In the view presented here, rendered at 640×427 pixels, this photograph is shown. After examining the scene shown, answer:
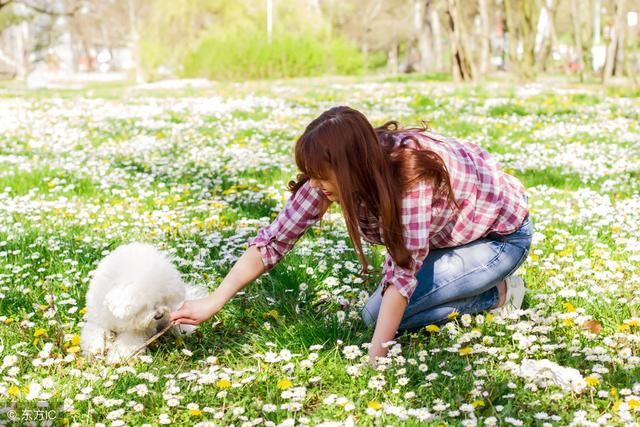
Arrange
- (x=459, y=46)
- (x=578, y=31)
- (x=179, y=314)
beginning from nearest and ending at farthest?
(x=179, y=314) → (x=459, y=46) → (x=578, y=31)

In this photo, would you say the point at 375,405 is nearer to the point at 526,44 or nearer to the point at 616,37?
the point at 616,37

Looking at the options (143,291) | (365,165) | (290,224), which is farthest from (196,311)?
(365,165)

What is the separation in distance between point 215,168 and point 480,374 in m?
4.56

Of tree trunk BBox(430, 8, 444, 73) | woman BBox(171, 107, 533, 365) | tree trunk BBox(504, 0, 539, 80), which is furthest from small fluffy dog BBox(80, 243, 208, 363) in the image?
tree trunk BBox(430, 8, 444, 73)

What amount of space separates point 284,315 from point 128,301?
0.82 metres

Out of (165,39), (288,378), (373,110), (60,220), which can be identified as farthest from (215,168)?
(165,39)

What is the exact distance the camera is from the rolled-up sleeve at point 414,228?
290 centimetres

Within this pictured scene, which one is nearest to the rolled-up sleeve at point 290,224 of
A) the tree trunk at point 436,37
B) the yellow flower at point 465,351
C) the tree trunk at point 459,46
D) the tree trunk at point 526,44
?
the yellow flower at point 465,351

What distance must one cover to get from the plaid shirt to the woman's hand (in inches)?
11.4

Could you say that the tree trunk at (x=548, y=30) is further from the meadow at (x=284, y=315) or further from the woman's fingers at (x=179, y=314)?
the woman's fingers at (x=179, y=314)

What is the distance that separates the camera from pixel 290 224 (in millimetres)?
3223

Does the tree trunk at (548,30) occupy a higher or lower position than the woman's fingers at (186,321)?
higher

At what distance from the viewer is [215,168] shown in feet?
22.6

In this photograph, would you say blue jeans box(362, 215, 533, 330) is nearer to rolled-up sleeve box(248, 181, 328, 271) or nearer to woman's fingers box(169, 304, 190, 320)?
rolled-up sleeve box(248, 181, 328, 271)
